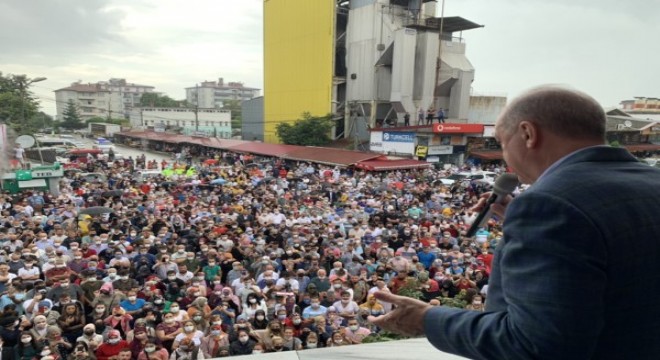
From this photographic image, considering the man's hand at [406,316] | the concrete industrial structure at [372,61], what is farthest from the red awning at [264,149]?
the man's hand at [406,316]

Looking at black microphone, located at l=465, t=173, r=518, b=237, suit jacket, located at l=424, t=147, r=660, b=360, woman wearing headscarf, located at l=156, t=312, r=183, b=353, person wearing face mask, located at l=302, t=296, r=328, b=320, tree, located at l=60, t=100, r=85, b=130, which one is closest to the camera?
suit jacket, located at l=424, t=147, r=660, b=360

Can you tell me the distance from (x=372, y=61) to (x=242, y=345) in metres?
33.0

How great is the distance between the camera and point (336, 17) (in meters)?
38.1

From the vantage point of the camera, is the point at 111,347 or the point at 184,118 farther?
the point at 184,118

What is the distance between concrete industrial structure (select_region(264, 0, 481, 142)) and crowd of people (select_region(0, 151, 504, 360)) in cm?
2061

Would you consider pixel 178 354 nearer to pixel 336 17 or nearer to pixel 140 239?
pixel 140 239

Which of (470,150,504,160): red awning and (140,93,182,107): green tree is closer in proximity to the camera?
(470,150,504,160): red awning

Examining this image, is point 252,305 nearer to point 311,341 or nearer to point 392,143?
point 311,341

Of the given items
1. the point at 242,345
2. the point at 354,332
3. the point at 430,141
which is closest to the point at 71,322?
the point at 242,345

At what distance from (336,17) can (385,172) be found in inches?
796

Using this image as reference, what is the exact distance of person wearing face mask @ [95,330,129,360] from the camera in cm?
538

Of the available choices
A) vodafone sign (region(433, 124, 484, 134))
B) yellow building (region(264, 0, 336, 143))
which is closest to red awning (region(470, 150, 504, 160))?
vodafone sign (region(433, 124, 484, 134))

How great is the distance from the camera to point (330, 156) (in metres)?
26.3

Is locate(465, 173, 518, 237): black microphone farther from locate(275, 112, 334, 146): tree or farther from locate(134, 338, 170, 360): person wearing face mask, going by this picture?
locate(275, 112, 334, 146): tree
